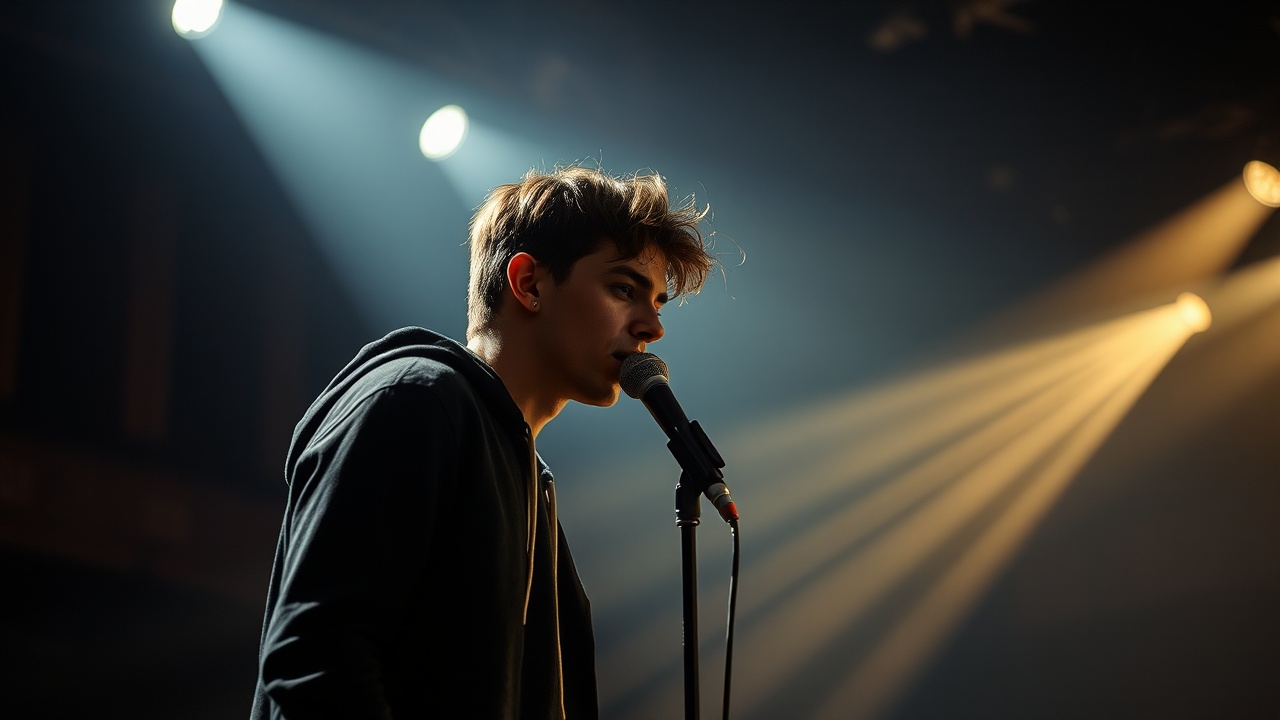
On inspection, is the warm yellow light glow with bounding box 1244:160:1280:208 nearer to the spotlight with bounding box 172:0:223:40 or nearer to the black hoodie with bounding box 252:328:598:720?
the black hoodie with bounding box 252:328:598:720

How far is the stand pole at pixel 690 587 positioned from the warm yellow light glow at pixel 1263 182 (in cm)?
397

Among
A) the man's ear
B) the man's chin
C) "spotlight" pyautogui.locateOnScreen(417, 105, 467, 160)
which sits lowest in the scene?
the man's chin

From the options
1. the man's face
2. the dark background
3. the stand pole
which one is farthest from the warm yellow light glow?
the stand pole

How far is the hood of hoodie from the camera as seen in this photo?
1.32 meters

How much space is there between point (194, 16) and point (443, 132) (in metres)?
0.97

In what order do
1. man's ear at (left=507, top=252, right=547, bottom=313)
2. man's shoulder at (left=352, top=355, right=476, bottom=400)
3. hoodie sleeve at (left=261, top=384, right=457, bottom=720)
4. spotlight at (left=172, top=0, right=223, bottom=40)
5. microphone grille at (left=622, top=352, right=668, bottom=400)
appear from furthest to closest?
spotlight at (left=172, top=0, right=223, bottom=40), man's ear at (left=507, top=252, right=547, bottom=313), microphone grille at (left=622, top=352, right=668, bottom=400), man's shoulder at (left=352, top=355, right=476, bottom=400), hoodie sleeve at (left=261, top=384, right=457, bottom=720)

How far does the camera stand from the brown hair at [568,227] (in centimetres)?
165

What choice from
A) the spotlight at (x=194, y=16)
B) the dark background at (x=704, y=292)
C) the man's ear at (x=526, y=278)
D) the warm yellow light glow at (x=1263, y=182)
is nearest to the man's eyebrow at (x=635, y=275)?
the man's ear at (x=526, y=278)

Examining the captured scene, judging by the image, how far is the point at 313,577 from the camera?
104cm

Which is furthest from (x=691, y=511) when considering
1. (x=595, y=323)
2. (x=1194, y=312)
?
(x=1194, y=312)

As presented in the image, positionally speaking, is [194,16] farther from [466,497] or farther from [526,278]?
[466,497]

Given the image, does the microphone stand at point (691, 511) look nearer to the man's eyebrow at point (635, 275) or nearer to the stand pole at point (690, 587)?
the stand pole at point (690, 587)

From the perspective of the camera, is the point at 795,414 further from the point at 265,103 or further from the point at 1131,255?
the point at 265,103

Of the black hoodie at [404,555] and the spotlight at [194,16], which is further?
the spotlight at [194,16]
